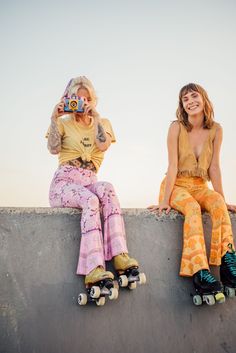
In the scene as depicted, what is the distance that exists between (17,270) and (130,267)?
749mm

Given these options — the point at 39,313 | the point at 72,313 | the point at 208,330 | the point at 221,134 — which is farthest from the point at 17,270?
the point at 221,134

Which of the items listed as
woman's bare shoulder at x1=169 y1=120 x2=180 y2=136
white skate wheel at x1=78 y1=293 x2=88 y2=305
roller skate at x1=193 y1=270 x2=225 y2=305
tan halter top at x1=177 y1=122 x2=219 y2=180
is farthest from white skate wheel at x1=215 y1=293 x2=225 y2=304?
→ woman's bare shoulder at x1=169 y1=120 x2=180 y2=136

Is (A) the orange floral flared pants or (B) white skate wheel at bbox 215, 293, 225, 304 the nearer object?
(B) white skate wheel at bbox 215, 293, 225, 304

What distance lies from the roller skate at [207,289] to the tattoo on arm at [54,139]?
1.50 metres

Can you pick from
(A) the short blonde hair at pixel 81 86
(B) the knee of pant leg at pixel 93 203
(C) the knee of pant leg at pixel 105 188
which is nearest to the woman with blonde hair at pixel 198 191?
(C) the knee of pant leg at pixel 105 188

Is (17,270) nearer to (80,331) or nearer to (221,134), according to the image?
(80,331)

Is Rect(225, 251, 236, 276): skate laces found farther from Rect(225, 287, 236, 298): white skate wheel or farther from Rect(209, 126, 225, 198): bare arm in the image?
Rect(209, 126, 225, 198): bare arm

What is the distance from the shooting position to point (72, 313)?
80.0 inches

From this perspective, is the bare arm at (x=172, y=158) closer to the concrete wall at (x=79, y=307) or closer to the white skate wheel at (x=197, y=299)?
the concrete wall at (x=79, y=307)

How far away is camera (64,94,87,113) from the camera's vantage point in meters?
2.75

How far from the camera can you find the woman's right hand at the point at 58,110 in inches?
107

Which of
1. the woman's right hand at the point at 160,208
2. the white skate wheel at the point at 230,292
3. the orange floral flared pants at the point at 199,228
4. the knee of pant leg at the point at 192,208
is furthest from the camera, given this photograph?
the woman's right hand at the point at 160,208

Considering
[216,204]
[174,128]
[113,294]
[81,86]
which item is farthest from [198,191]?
[81,86]

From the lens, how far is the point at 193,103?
2881 mm
